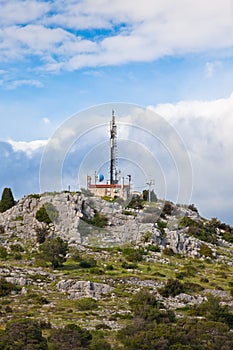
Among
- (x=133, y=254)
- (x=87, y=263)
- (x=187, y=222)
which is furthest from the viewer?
(x=187, y=222)

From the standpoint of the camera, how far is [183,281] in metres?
68.2

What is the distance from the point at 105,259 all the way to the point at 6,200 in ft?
86.1

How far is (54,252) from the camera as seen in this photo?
70938 mm

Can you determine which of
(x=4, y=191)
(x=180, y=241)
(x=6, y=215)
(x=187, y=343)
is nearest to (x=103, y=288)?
(x=187, y=343)

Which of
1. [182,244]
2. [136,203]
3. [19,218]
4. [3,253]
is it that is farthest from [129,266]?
[136,203]

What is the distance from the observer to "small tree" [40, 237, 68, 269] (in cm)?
7031

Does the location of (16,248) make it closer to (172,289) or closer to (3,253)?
(3,253)

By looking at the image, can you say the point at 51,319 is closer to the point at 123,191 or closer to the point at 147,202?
the point at 123,191

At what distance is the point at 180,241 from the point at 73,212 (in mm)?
15683

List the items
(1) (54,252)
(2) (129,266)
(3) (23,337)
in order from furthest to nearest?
(2) (129,266) → (1) (54,252) → (3) (23,337)

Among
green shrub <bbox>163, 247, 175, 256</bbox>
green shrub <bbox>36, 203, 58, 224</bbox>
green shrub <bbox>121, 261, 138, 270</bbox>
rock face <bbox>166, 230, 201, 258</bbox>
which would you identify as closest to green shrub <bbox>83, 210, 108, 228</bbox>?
green shrub <bbox>36, 203, 58, 224</bbox>

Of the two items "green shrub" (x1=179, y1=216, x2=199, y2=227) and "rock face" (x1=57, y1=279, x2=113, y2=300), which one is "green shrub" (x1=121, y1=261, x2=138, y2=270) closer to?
"rock face" (x1=57, y1=279, x2=113, y2=300)

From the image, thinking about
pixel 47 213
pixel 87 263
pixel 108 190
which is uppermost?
pixel 108 190

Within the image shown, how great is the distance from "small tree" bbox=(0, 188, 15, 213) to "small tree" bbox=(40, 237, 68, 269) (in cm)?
2215
